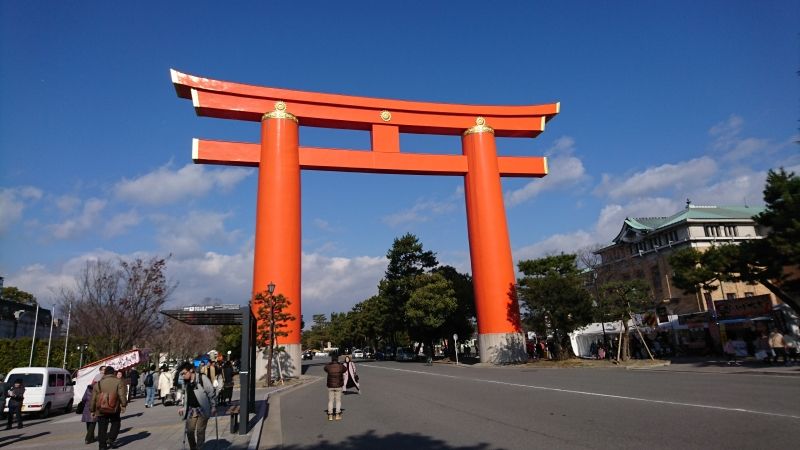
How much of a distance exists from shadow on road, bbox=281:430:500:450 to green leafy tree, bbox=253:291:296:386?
1602cm

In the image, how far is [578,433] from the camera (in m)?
7.71

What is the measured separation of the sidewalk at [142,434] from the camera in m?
9.10

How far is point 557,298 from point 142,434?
2361cm

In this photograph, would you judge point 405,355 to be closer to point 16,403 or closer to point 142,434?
point 16,403

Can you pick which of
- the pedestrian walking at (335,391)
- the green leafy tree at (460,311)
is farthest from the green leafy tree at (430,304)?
the pedestrian walking at (335,391)

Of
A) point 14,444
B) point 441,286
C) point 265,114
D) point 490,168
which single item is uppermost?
point 265,114

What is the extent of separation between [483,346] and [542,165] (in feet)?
A: 41.7

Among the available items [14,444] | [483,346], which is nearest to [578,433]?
[14,444]

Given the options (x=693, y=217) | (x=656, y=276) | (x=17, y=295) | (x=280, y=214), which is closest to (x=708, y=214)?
(x=693, y=217)

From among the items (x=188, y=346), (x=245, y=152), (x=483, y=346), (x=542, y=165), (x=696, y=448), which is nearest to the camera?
(x=696, y=448)

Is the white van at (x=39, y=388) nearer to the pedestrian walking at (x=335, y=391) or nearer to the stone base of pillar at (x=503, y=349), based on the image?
the pedestrian walking at (x=335, y=391)

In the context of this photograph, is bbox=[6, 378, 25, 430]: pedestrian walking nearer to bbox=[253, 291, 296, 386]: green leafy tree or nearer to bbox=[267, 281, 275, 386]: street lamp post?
bbox=[267, 281, 275, 386]: street lamp post

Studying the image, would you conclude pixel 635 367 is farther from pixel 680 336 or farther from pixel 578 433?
pixel 578 433

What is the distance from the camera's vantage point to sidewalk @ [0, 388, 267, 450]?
9102 millimetres
